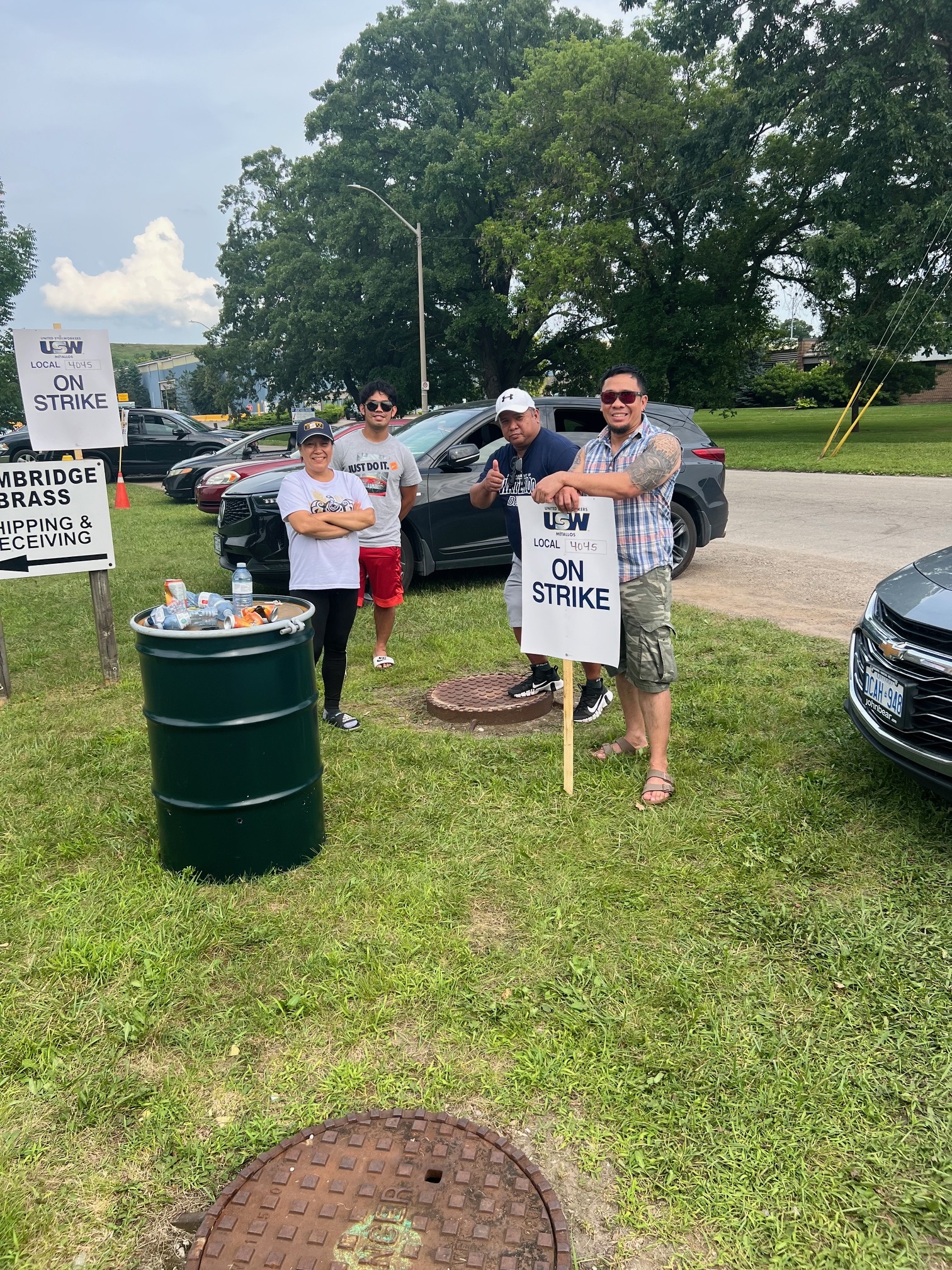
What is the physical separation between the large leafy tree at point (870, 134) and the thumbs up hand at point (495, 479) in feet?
71.1

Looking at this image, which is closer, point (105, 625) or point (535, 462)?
point (535, 462)

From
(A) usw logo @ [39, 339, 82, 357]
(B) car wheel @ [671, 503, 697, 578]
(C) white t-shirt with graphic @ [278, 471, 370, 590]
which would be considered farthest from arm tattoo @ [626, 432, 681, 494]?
(B) car wheel @ [671, 503, 697, 578]

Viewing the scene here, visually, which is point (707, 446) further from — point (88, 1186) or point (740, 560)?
point (88, 1186)

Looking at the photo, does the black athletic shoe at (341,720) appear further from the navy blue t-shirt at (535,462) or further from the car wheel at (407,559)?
the car wheel at (407,559)

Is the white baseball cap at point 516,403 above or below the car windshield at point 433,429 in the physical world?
above

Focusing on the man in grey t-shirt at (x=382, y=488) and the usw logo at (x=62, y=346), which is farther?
the man in grey t-shirt at (x=382, y=488)

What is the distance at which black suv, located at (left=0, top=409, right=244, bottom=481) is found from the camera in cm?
2223

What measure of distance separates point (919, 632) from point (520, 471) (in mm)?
2281

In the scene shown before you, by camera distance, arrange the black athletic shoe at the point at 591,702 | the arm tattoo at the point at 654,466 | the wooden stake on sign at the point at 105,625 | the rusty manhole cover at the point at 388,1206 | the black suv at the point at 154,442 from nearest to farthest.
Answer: the rusty manhole cover at the point at 388,1206, the arm tattoo at the point at 654,466, the black athletic shoe at the point at 591,702, the wooden stake on sign at the point at 105,625, the black suv at the point at 154,442

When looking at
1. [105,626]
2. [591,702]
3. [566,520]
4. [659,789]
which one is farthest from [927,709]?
[105,626]

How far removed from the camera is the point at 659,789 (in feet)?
13.2

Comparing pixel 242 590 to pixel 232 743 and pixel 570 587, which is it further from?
pixel 570 587

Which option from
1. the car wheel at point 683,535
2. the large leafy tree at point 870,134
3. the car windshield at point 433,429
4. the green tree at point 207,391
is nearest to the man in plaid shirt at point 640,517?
the car windshield at point 433,429

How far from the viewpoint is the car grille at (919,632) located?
330cm
